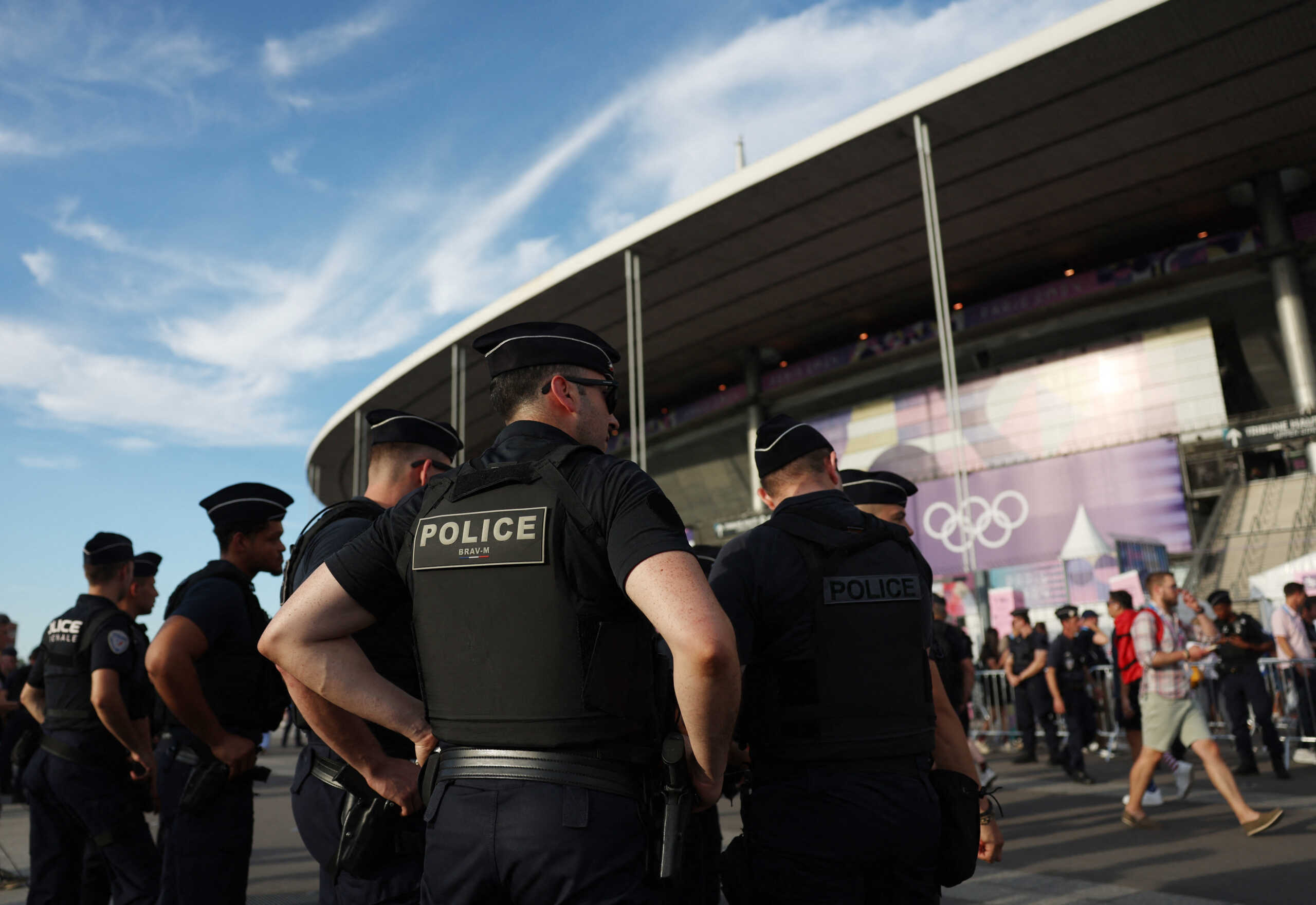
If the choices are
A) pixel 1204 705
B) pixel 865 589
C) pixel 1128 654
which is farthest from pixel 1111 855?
pixel 1204 705

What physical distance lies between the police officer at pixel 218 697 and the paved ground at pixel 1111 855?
231 cm

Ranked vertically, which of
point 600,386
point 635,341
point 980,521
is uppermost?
point 635,341

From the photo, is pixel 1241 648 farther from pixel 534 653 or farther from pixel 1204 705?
pixel 534 653

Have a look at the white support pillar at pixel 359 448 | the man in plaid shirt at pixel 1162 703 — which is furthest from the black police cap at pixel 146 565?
the white support pillar at pixel 359 448

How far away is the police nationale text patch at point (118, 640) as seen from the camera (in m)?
4.45

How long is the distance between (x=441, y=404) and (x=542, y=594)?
36.7m

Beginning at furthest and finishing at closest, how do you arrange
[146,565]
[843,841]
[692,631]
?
[146,565], [843,841], [692,631]

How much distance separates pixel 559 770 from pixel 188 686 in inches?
86.6

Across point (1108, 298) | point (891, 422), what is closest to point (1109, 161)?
point (1108, 298)

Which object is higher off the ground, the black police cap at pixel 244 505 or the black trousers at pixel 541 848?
the black police cap at pixel 244 505

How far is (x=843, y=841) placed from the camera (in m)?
2.48

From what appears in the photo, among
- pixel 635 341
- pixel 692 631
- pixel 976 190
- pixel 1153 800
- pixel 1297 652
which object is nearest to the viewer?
pixel 692 631

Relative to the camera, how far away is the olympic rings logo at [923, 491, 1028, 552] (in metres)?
26.8

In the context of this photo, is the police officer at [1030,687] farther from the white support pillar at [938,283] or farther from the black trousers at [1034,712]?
the white support pillar at [938,283]
